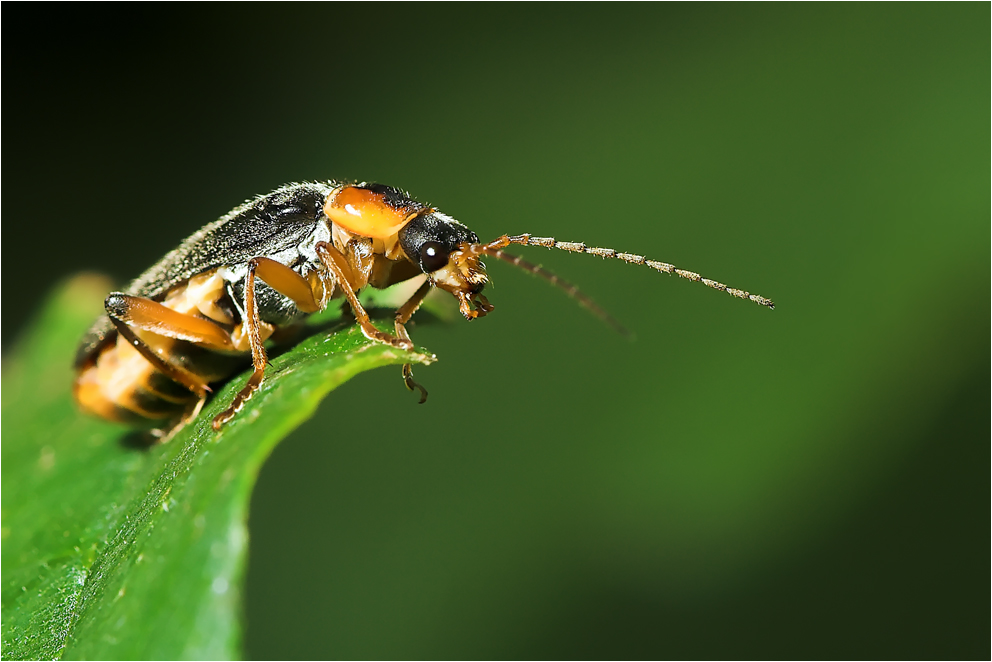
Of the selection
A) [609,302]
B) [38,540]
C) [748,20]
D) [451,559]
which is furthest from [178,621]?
[748,20]

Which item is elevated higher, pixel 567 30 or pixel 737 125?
pixel 567 30

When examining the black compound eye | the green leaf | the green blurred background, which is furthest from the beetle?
the green blurred background

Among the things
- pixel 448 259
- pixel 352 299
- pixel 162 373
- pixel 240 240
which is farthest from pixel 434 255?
pixel 162 373

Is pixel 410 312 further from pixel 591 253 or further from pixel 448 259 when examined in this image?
pixel 591 253

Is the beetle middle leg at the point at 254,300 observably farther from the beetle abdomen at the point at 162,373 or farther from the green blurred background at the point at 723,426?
the green blurred background at the point at 723,426

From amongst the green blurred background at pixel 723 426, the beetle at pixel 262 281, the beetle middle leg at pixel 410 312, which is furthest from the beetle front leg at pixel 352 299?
Answer: the green blurred background at pixel 723 426

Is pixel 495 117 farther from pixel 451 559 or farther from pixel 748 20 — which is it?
pixel 451 559
